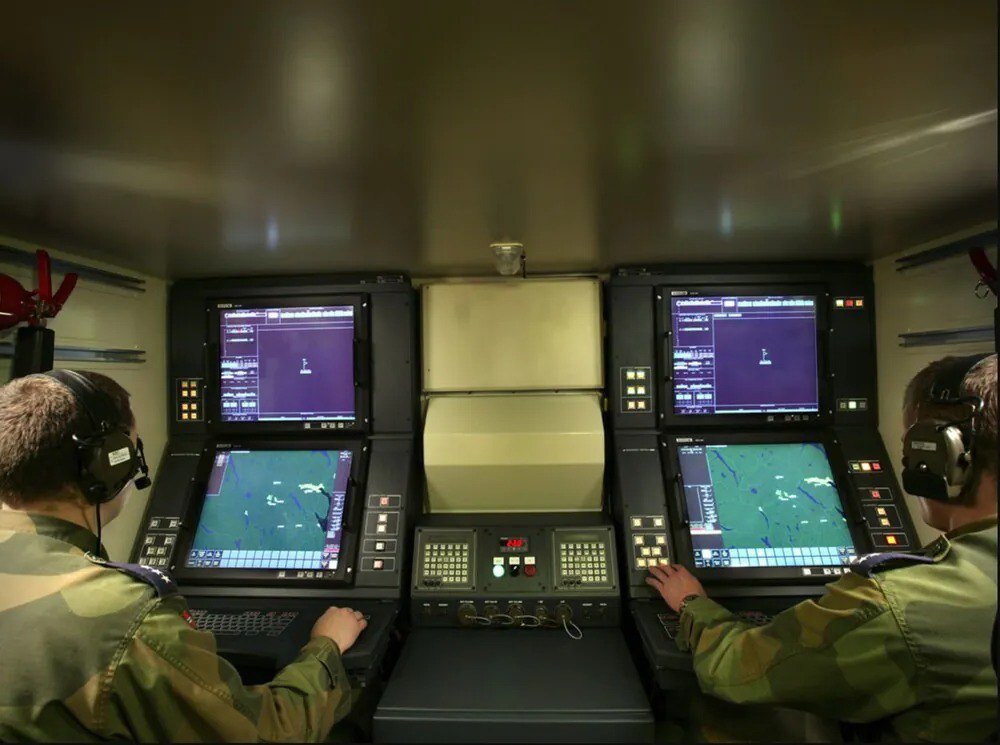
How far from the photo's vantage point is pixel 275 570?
208 centimetres

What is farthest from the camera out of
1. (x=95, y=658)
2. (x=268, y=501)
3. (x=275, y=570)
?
(x=268, y=501)

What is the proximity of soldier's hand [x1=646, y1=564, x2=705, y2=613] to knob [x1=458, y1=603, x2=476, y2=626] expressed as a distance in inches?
24.1

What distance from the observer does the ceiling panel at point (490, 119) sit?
2.59 feet

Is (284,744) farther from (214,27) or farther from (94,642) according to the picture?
(214,27)

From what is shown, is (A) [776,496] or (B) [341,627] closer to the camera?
(B) [341,627]

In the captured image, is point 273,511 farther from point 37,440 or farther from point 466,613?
point 37,440

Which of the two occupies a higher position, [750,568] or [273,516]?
[273,516]

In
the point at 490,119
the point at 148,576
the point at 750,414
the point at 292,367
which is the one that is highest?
the point at 490,119

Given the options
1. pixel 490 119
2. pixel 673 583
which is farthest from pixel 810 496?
pixel 490 119

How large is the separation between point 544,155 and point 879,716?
1381mm

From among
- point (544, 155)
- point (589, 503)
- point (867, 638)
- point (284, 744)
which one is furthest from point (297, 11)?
point (589, 503)

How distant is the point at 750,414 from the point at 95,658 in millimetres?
2160

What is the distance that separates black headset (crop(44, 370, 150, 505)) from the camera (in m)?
1.23

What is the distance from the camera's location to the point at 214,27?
2.57ft
